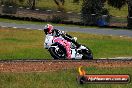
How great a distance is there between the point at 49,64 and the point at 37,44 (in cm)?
1540

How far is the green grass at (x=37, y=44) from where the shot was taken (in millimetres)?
29436

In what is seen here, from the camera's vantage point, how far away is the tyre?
74.7ft

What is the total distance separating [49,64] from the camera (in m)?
20.4

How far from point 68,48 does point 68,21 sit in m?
29.6

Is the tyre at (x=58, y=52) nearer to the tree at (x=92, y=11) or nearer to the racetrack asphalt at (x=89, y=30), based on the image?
the racetrack asphalt at (x=89, y=30)

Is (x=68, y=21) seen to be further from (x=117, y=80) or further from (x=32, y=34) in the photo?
(x=117, y=80)

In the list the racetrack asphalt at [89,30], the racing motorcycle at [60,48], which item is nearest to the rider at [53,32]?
the racing motorcycle at [60,48]

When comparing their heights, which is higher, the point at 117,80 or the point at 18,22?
the point at 117,80

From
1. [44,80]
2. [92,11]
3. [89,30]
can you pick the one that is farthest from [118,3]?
[44,80]

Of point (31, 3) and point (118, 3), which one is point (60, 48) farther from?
point (31, 3)

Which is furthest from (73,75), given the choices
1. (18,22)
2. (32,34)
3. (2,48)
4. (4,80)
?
(18,22)

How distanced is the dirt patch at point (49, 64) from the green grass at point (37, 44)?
576 centimetres

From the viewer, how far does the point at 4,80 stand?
15.9 metres

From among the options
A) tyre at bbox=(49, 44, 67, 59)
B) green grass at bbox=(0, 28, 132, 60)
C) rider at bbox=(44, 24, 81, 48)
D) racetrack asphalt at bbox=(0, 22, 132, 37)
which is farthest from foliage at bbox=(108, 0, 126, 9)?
tyre at bbox=(49, 44, 67, 59)
